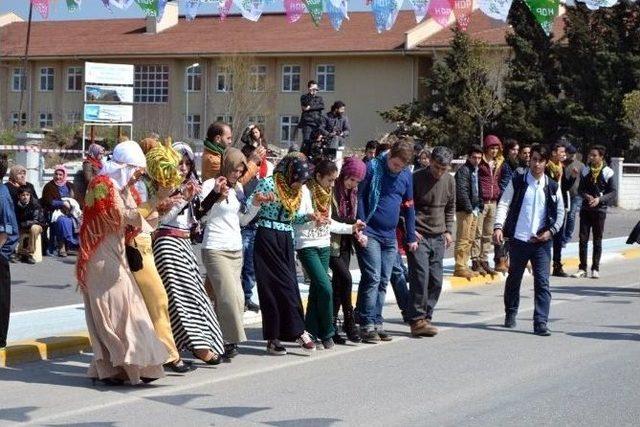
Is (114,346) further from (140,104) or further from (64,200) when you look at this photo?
(140,104)

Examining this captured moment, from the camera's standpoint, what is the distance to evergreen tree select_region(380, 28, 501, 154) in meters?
52.7

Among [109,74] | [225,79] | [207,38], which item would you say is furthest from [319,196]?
[207,38]

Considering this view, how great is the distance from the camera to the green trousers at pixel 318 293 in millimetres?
10664

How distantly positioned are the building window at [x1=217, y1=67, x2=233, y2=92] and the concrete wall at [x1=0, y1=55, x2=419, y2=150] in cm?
38

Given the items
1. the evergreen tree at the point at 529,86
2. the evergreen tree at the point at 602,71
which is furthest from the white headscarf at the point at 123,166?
the evergreen tree at the point at 529,86

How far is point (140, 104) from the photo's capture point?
72188 mm

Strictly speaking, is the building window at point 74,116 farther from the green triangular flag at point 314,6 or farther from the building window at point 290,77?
the green triangular flag at point 314,6

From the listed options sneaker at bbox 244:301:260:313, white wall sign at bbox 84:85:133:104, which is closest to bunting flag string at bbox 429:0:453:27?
sneaker at bbox 244:301:260:313

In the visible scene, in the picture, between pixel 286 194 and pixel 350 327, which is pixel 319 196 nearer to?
pixel 286 194

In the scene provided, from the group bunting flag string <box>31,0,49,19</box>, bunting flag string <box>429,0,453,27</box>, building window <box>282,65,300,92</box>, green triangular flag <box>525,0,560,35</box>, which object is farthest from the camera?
building window <box>282,65,300,92</box>

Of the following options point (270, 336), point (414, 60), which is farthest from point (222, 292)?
point (414, 60)

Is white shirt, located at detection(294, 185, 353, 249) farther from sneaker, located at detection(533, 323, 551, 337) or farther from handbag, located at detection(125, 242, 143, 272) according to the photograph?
sneaker, located at detection(533, 323, 551, 337)

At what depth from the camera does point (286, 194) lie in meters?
10.3

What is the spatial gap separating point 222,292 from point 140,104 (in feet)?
208
